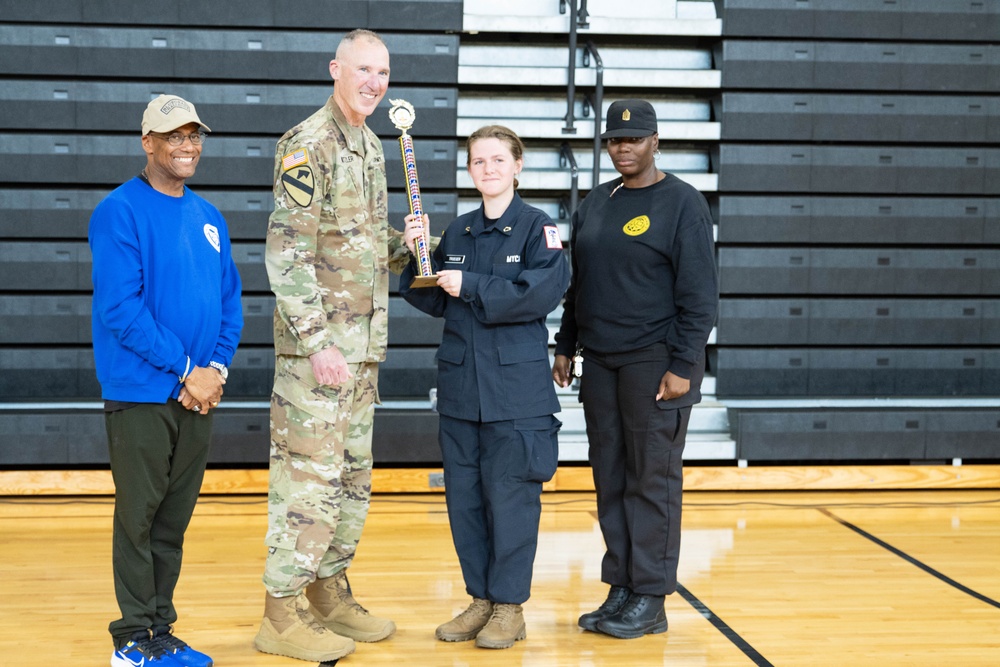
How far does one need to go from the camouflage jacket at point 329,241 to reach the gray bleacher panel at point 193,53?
2.22 m

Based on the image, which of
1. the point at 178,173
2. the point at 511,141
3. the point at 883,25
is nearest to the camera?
the point at 178,173

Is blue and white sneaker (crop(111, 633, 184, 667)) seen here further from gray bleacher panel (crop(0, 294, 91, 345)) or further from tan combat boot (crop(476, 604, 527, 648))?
gray bleacher panel (crop(0, 294, 91, 345))

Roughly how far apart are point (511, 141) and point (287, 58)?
8.09 feet

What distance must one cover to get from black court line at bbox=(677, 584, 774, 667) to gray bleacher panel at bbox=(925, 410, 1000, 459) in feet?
6.94

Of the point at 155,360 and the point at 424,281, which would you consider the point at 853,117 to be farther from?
the point at 155,360

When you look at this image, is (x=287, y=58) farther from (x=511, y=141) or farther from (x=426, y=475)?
(x=511, y=141)

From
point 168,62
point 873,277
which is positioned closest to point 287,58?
Result: point 168,62

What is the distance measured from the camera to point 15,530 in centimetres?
396

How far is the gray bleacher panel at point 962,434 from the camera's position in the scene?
15.8 ft

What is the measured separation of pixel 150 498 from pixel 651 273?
4.87 ft

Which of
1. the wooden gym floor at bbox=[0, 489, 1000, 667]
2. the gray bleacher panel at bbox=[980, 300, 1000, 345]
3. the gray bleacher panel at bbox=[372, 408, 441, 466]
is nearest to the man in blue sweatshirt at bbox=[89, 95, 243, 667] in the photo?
the wooden gym floor at bbox=[0, 489, 1000, 667]

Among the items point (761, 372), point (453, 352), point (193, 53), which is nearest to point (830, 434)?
point (761, 372)

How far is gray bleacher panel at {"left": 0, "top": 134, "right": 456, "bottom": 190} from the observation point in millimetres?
4719

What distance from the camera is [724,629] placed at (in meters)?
2.94
